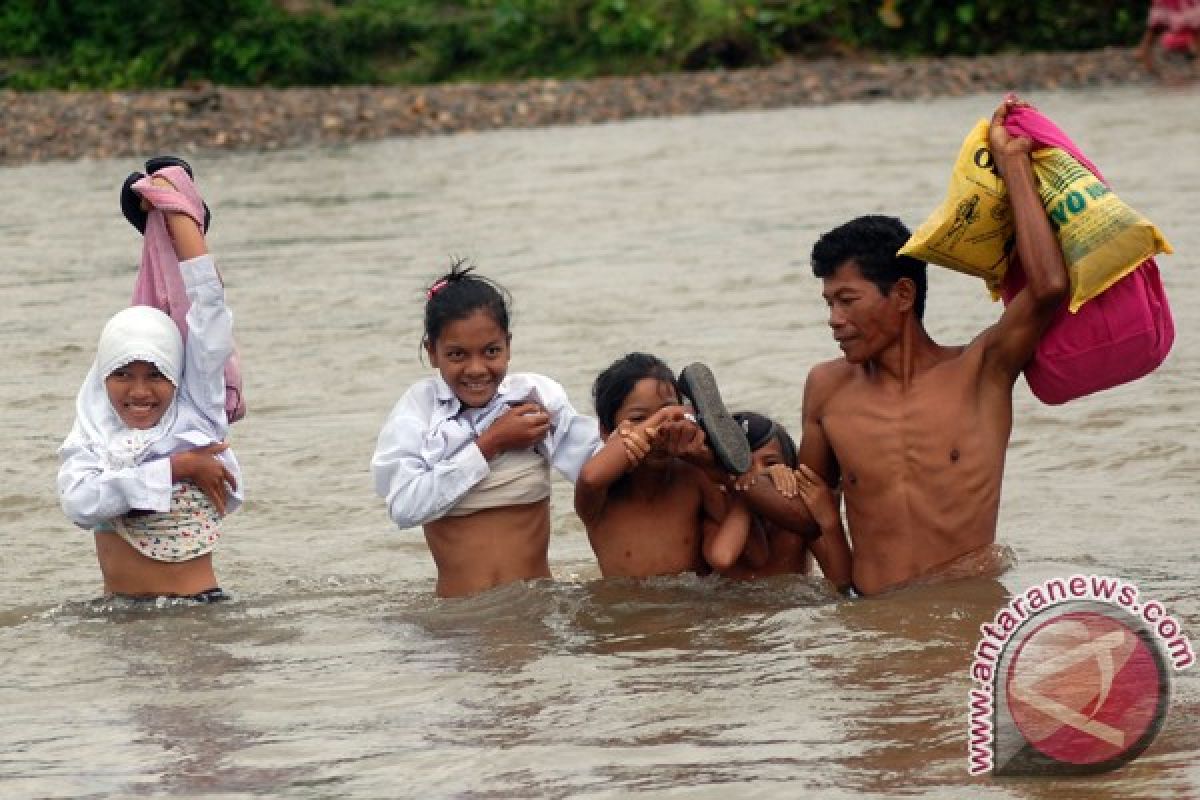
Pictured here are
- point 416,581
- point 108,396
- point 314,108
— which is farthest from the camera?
point 314,108

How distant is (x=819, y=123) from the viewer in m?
16.7

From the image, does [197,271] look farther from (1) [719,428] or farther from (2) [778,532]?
(2) [778,532]

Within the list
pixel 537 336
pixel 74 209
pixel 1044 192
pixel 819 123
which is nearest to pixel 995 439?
pixel 1044 192

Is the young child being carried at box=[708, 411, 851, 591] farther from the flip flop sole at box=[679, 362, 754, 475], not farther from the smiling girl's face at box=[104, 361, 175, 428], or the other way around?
the smiling girl's face at box=[104, 361, 175, 428]

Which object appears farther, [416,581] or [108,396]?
[416,581]

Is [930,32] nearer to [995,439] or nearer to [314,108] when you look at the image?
[314,108]

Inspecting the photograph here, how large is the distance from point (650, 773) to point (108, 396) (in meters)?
2.26

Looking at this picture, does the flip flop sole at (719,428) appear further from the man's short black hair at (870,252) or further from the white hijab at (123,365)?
the white hijab at (123,365)

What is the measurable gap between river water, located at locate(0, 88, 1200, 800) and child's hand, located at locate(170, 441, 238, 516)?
332 mm

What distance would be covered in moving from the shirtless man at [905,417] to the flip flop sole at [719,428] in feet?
0.69

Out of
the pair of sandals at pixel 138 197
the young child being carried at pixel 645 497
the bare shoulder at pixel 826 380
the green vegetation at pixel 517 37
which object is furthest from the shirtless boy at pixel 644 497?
the green vegetation at pixel 517 37

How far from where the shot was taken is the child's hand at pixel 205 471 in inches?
221

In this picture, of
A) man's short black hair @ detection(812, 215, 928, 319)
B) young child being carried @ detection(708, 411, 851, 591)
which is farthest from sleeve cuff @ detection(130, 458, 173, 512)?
man's short black hair @ detection(812, 215, 928, 319)

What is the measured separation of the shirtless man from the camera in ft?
17.1
